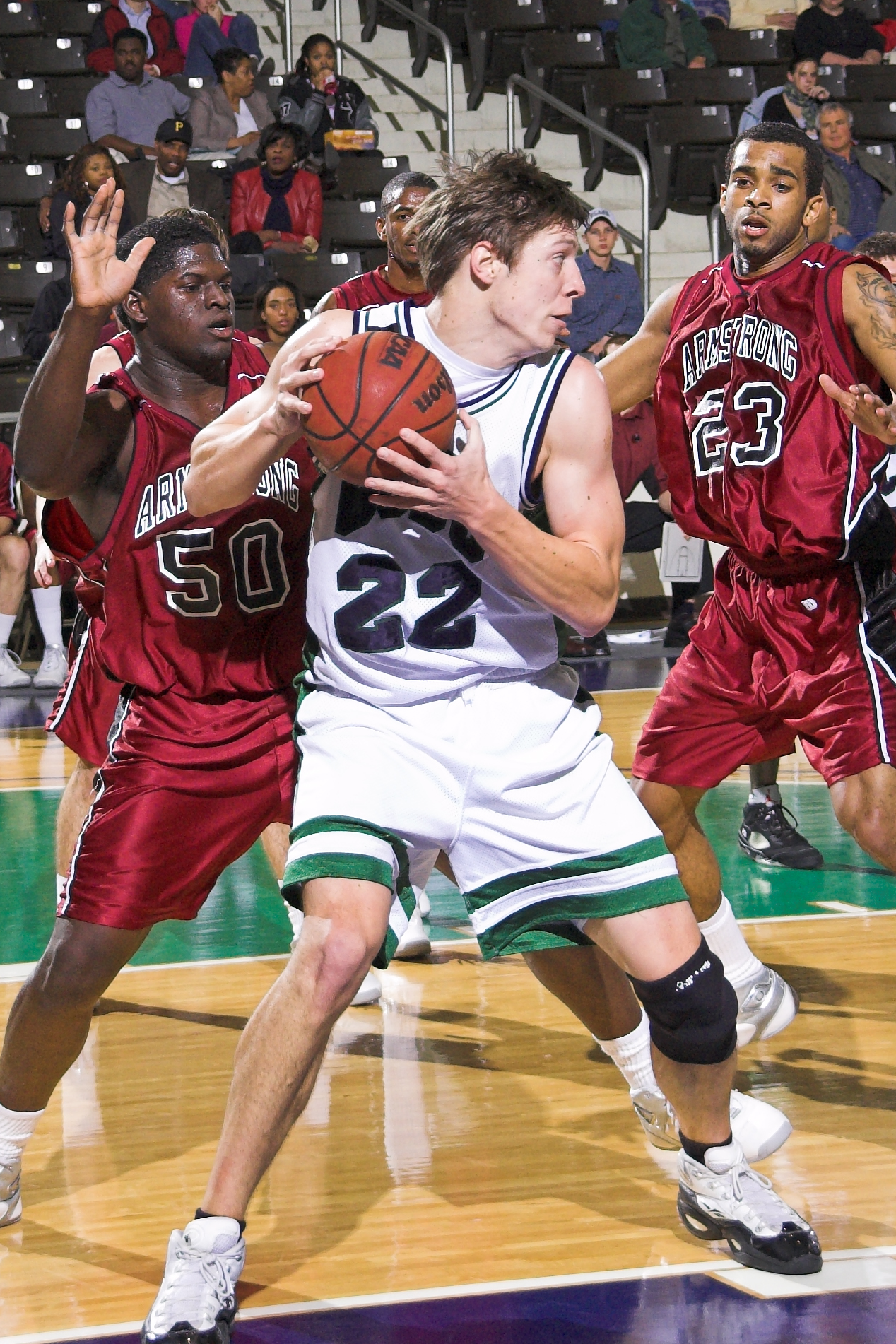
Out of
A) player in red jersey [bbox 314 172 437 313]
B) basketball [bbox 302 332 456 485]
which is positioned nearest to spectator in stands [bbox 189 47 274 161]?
player in red jersey [bbox 314 172 437 313]

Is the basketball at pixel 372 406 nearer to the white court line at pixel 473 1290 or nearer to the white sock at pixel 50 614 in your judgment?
the white court line at pixel 473 1290

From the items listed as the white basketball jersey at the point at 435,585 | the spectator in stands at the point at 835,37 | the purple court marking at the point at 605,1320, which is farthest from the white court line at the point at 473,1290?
the spectator in stands at the point at 835,37

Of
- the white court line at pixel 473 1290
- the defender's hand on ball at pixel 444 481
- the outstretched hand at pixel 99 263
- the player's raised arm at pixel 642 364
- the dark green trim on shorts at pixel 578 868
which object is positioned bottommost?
the white court line at pixel 473 1290

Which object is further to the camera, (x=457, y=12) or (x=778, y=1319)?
(x=457, y=12)

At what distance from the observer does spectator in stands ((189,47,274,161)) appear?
11.4m

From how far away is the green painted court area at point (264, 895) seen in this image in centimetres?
456

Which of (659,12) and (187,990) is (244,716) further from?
(659,12)

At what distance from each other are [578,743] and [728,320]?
54.0 inches

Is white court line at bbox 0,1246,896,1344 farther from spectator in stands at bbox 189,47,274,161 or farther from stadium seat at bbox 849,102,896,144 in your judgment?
stadium seat at bbox 849,102,896,144

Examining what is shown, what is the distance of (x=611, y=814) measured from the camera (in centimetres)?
257

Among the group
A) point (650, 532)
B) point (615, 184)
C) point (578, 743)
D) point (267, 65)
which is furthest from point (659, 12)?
point (578, 743)

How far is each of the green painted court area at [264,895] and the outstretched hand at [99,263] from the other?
2.23 metres

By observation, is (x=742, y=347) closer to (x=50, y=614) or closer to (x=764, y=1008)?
(x=764, y=1008)

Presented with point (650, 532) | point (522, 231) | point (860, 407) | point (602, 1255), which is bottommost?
point (650, 532)
